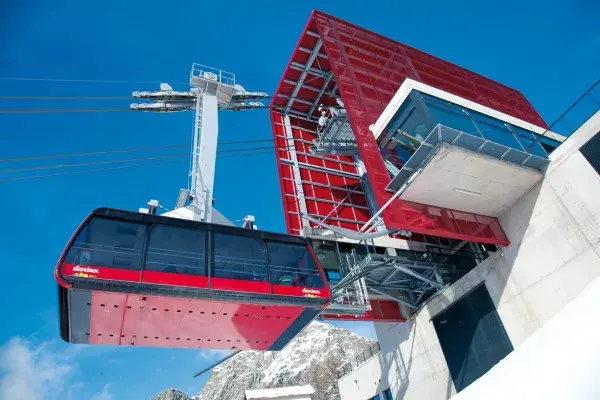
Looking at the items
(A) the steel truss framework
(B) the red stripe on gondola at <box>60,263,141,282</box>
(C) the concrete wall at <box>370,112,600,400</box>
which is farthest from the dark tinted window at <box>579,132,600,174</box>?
(B) the red stripe on gondola at <box>60,263,141,282</box>

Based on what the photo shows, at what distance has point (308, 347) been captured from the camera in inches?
4690

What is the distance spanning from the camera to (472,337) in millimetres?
17766

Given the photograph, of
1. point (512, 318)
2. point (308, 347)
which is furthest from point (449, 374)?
point (308, 347)

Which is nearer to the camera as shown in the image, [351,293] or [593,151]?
[593,151]

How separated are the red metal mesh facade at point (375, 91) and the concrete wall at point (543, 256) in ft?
3.74

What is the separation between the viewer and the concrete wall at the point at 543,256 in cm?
1422

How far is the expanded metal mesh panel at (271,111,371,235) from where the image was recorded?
22641mm

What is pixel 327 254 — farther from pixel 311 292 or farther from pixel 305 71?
pixel 305 71

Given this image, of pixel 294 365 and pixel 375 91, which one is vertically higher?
pixel 294 365

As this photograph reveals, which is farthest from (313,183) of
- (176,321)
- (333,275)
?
(176,321)

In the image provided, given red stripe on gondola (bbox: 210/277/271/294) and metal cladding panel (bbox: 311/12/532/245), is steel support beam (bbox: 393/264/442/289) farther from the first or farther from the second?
red stripe on gondola (bbox: 210/277/271/294)

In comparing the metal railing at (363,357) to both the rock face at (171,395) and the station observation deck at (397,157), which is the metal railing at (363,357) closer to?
the station observation deck at (397,157)

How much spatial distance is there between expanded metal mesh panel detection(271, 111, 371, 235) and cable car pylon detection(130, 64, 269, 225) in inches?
198

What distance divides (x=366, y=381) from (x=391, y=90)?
17276 millimetres
